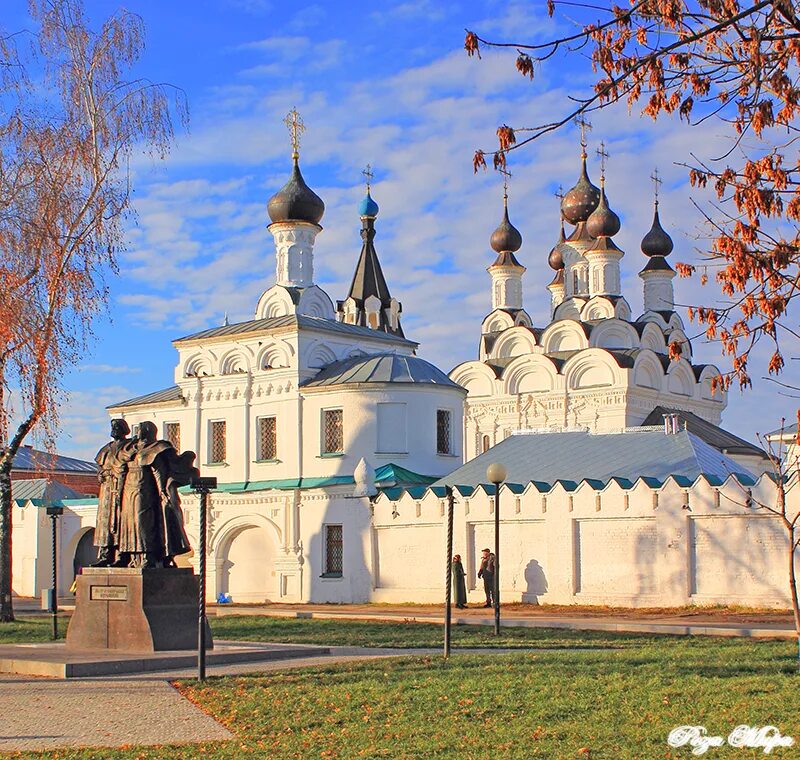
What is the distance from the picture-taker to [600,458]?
30.4 metres

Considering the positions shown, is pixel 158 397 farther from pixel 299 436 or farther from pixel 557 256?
pixel 557 256

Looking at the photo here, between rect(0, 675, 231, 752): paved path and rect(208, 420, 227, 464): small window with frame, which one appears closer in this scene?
rect(0, 675, 231, 752): paved path

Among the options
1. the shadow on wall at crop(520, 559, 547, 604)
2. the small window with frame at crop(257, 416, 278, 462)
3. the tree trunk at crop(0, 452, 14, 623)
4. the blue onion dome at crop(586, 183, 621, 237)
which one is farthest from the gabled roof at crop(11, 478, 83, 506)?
the blue onion dome at crop(586, 183, 621, 237)

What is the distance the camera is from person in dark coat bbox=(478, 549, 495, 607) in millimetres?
27000

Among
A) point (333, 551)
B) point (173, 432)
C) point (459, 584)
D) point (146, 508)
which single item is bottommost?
point (459, 584)

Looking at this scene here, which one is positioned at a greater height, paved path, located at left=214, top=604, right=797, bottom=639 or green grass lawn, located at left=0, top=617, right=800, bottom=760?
green grass lawn, located at left=0, top=617, right=800, bottom=760

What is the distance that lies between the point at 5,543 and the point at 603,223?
31.6m

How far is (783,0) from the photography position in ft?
23.7

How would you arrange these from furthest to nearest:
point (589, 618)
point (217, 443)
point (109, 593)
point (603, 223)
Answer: point (603, 223), point (217, 443), point (589, 618), point (109, 593)

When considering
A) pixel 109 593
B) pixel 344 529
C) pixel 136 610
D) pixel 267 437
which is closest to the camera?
pixel 136 610

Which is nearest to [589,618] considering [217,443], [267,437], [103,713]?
[103,713]

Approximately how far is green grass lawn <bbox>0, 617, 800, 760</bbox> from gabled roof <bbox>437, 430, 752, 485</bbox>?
553 inches

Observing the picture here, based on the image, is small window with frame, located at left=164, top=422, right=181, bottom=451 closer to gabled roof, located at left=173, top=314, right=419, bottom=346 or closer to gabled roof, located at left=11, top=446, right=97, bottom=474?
gabled roof, located at left=173, top=314, right=419, bottom=346

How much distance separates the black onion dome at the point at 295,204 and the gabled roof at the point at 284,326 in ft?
10.8
